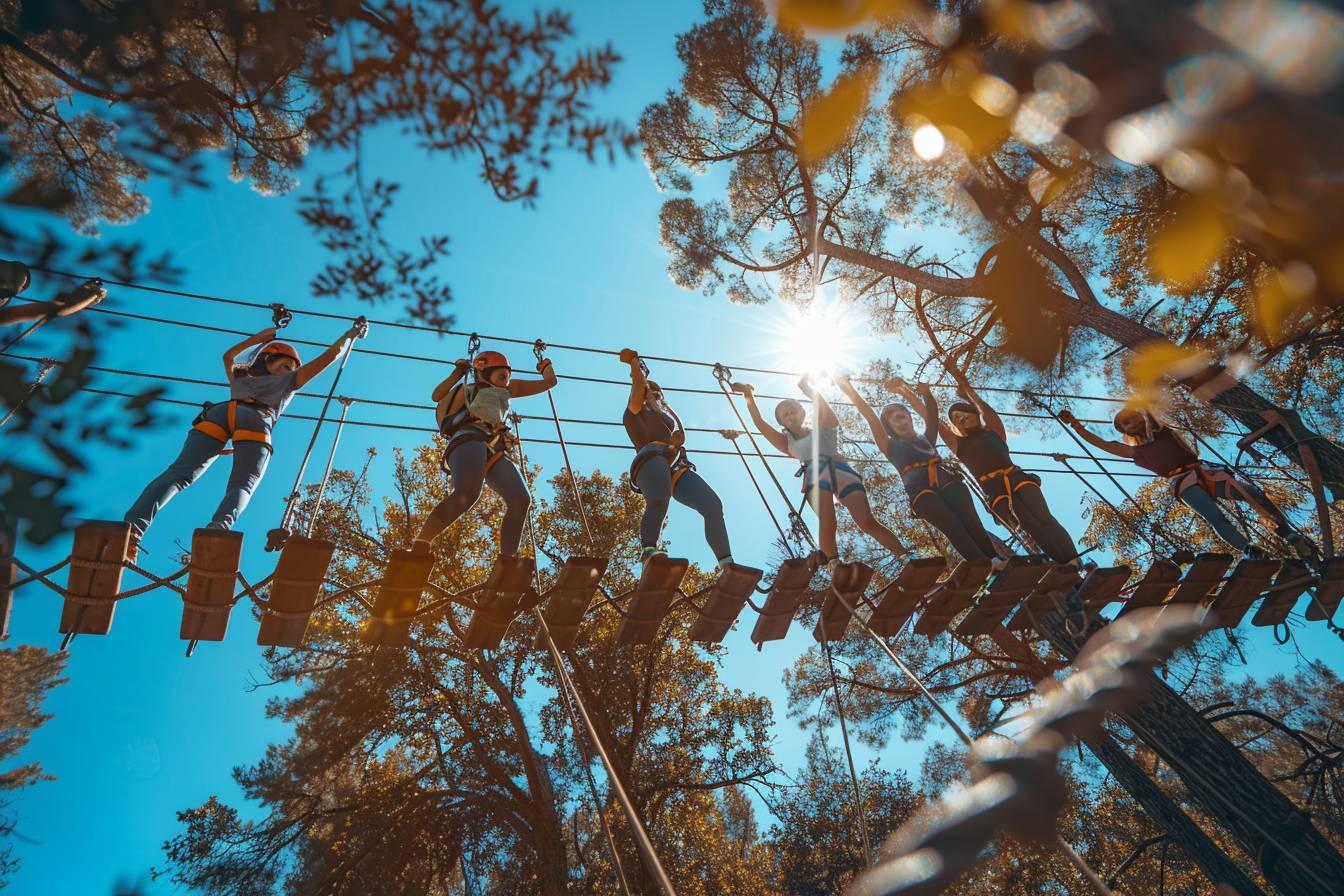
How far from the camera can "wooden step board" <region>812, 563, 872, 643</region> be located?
166 inches

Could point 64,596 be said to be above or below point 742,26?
below

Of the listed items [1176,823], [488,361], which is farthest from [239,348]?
[1176,823]

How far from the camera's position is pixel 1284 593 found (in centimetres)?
539

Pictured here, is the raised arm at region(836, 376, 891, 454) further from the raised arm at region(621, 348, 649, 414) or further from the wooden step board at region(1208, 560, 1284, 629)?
the wooden step board at region(1208, 560, 1284, 629)

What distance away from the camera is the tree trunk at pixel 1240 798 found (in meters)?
4.27

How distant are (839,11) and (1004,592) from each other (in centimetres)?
461

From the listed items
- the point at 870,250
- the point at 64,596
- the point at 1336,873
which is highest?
the point at 870,250

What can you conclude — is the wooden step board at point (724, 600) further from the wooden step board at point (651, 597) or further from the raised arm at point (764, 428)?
the raised arm at point (764, 428)

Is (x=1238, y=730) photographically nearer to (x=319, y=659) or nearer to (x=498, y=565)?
(x=498, y=565)

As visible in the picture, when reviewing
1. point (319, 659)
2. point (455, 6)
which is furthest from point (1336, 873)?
point (319, 659)

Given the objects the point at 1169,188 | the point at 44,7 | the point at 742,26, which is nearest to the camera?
the point at 44,7

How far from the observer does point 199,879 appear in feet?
27.9

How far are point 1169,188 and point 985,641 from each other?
6019mm

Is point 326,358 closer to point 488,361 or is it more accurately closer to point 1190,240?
point 488,361
